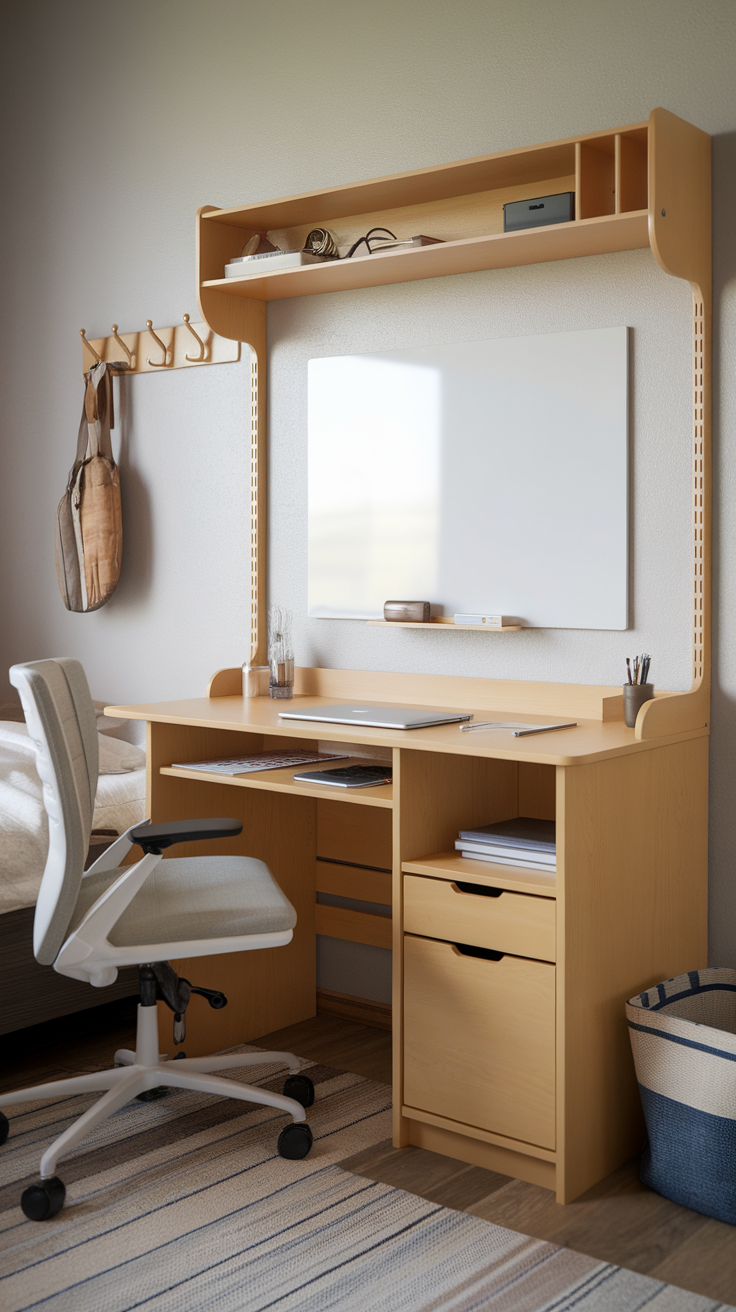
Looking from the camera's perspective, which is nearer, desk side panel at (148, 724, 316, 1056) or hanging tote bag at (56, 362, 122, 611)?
desk side panel at (148, 724, 316, 1056)

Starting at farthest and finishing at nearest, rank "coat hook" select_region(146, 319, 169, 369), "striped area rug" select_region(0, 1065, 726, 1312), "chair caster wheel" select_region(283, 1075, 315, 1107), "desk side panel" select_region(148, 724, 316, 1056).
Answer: "coat hook" select_region(146, 319, 169, 369) < "desk side panel" select_region(148, 724, 316, 1056) < "chair caster wheel" select_region(283, 1075, 315, 1107) < "striped area rug" select_region(0, 1065, 726, 1312)

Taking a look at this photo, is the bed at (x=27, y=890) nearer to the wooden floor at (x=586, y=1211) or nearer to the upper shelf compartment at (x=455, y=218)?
the wooden floor at (x=586, y=1211)

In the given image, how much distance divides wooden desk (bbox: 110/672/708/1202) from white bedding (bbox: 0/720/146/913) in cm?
31

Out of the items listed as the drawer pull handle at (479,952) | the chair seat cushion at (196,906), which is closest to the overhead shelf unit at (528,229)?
the drawer pull handle at (479,952)

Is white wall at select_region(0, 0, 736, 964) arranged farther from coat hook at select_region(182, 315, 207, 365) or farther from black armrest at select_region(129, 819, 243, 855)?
black armrest at select_region(129, 819, 243, 855)

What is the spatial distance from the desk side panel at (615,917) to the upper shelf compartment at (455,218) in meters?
1.04

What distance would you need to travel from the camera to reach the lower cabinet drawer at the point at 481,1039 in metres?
1.98

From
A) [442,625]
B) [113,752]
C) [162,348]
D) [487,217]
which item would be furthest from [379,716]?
[162,348]

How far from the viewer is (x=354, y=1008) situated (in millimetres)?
2889

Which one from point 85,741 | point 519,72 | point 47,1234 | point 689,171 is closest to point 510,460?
point 689,171

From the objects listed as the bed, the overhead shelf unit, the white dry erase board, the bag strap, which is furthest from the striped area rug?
the bag strap

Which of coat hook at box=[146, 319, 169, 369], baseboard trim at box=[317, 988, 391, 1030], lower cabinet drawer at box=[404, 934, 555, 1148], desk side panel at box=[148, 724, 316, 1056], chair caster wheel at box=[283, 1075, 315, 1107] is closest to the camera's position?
lower cabinet drawer at box=[404, 934, 555, 1148]

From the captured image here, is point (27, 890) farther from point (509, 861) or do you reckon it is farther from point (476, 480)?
point (476, 480)

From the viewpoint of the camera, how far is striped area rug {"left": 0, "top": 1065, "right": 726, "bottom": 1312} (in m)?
1.73
